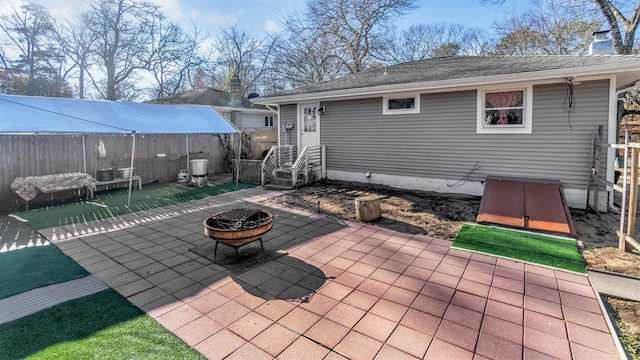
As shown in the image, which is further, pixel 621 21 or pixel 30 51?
pixel 30 51

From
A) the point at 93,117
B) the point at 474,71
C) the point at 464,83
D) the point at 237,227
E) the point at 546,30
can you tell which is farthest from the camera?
the point at 546,30

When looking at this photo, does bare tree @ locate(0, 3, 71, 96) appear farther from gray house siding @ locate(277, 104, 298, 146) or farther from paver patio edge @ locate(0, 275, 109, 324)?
paver patio edge @ locate(0, 275, 109, 324)

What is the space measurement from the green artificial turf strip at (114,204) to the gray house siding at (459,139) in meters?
3.58

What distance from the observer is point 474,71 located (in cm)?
A: 716

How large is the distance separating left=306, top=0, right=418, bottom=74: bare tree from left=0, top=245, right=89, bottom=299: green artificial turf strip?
18.8 meters

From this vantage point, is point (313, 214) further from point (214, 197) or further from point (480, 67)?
point (480, 67)

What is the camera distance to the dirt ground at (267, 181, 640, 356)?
302 centimetres

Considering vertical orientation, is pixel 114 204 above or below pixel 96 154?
below

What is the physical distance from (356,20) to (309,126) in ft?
40.8

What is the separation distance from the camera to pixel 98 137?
8688 millimetres

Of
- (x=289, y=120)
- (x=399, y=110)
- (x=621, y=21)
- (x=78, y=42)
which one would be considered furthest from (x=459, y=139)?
(x=78, y=42)

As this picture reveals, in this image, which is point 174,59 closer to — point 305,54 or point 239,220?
point 305,54

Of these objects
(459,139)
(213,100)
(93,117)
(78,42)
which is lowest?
(459,139)

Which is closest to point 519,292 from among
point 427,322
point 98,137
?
point 427,322
